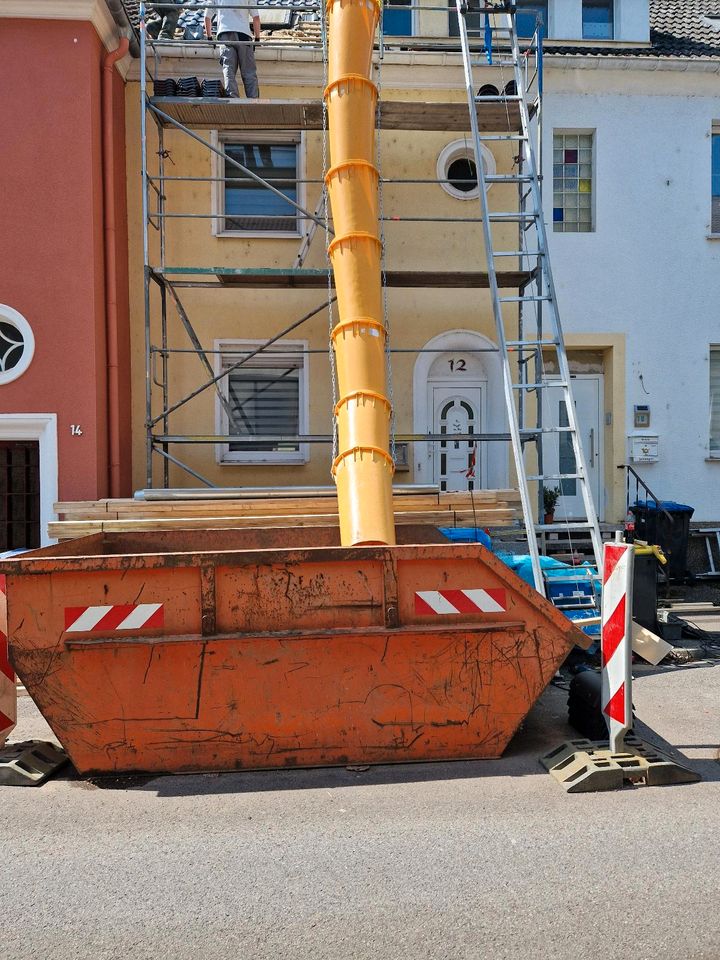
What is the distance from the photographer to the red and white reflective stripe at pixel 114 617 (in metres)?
4.26

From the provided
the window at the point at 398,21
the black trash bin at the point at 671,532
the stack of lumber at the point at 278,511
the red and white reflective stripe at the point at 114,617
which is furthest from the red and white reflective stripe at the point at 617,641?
the window at the point at 398,21

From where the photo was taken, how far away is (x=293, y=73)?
1026cm

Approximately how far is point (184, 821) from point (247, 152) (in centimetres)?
915

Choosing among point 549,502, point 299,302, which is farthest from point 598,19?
point 549,502

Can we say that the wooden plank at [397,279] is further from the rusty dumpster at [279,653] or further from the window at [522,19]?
the rusty dumpster at [279,653]

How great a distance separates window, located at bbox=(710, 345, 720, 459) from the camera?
11.4 m

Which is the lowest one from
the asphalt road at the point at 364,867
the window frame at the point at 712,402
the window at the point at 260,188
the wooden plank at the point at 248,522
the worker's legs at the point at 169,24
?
the asphalt road at the point at 364,867

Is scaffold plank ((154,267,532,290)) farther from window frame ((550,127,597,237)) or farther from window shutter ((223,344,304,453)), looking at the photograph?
window frame ((550,127,597,237))

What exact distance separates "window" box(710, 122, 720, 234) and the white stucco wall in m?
0.43

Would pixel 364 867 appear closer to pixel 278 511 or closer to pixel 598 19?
pixel 278 511

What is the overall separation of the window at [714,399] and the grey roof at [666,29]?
4.11m

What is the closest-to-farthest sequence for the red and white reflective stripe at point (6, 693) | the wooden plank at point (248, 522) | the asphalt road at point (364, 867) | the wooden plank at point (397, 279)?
1. the asphalt road at point (364, 867)
2. the red and white reflective stripe at point (6, 693)
3. the wooden plank at point (248, 522)
4. the wooden plank at point (397, 279)

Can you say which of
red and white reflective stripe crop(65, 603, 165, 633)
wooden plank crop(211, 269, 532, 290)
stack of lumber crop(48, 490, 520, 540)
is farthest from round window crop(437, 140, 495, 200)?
red and white reflective stripe crop(65, 603, 165, 633)

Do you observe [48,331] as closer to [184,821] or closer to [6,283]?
[6,283]
